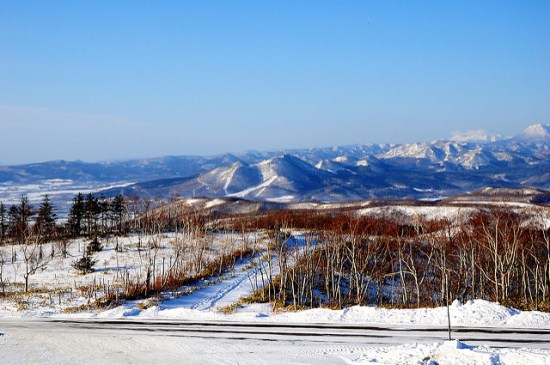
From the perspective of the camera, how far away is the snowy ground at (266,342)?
18453mm

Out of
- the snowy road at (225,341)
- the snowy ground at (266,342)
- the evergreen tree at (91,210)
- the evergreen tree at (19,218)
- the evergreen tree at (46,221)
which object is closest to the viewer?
the snowy ground at (266,342)

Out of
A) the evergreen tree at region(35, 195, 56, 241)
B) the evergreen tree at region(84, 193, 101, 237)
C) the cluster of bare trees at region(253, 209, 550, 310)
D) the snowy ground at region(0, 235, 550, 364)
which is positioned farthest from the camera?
the evergreen tree at region(84, 193, 101, 237)

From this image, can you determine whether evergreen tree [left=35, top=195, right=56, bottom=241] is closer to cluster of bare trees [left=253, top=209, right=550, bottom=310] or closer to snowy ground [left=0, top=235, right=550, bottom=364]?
cluster of bare trees [left=253, top=209, right=550, bottom=310]

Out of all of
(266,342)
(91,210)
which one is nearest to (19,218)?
(91,210)

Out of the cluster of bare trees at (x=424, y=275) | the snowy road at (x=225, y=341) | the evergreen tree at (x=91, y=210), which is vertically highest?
the evergreen tree at (x=91, y=210)

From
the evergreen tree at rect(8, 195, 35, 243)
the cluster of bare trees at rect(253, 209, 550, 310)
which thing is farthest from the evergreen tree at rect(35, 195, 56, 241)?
the cluster of bare trees at rect(253, 209, 550, 310)

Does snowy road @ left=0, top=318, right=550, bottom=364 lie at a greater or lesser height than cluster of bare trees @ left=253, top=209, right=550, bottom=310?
greater

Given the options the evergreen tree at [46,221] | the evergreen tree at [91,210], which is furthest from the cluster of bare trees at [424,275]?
the evergreen tree at [46,221]

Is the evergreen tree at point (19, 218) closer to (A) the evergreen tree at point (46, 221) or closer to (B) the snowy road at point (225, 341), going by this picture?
(A) the evergreen tree at point (46, 221)

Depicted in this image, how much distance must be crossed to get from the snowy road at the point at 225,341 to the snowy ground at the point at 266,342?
43 millimetres

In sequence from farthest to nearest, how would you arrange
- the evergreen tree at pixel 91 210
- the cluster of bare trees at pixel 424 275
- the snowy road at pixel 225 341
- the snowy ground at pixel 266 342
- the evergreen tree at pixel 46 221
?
1. the evergreen tree at pixel 91 210
2. the evergreen tree at pixel 46 221
3. the cluster of bare trees at pixel 424 275
4. the snowy road at pixel 225 341
5. the snowy ground at pixel 266 342

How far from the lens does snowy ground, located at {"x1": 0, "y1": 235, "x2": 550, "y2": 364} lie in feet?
60.5

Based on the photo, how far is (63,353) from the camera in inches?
827

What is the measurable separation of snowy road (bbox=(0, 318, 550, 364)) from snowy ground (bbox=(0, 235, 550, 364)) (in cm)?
4
